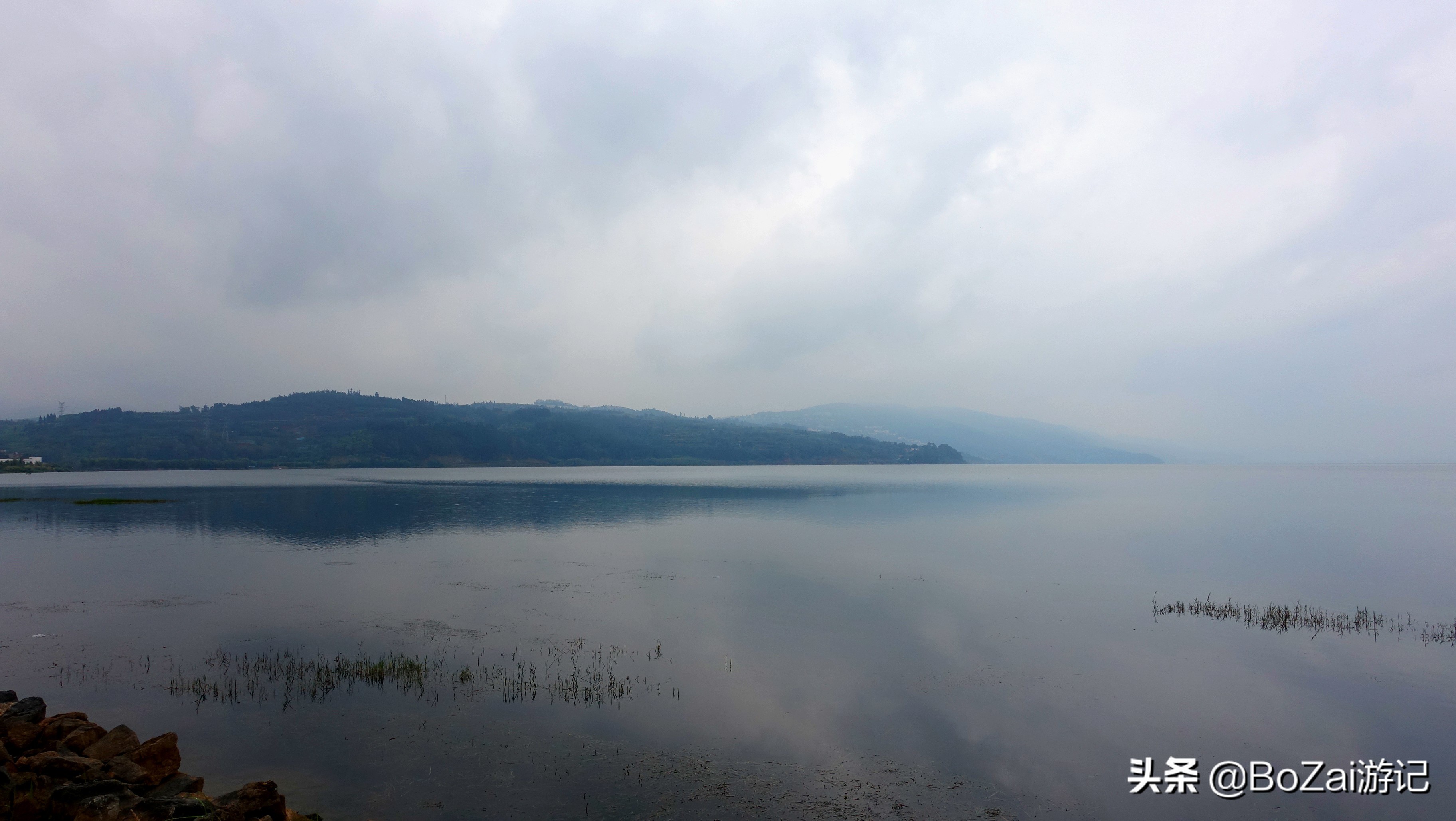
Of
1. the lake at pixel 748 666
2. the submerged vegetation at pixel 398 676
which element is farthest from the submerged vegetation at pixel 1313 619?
the submerged vegetation at pixel 398 676

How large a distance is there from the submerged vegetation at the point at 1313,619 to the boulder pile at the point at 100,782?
25814 mm

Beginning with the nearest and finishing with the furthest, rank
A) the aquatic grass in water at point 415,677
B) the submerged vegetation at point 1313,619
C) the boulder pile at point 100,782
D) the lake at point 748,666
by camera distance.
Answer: the boulder pile at point 100,782, the lake at point 748,666, the aquatic grass in water at point 415,677, the submerged vegetation at point 1313,619

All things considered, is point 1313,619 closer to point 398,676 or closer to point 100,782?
point 398,676

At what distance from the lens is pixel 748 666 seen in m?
17.4

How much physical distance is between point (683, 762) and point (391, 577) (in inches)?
879

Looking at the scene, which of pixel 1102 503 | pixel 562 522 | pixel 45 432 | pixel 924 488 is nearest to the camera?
pixel 562 522

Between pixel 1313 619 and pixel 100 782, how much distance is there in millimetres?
30521

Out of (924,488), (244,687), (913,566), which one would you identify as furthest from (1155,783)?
(924,488)

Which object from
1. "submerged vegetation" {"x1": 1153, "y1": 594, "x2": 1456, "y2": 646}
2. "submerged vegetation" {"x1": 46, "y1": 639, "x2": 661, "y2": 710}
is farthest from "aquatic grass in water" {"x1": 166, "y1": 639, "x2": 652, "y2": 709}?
"submerged vegetation" {"x1": 1153, "y1": 594, "x2": 1456, "y2": 646}

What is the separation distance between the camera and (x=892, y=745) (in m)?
12.6

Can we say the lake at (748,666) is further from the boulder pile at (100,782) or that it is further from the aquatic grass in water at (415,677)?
the boulder pile at (100,782)

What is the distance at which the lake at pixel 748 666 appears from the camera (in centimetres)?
Answer: 1102

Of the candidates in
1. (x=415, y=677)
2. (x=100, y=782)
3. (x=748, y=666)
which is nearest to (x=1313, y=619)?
(x=748, y=666)

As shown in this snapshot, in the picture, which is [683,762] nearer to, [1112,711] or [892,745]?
[892,745]
